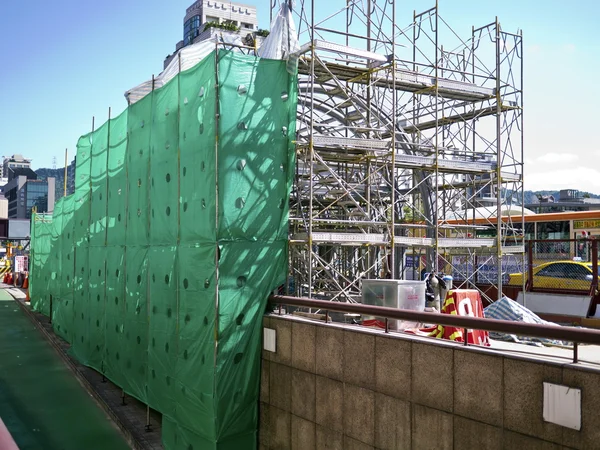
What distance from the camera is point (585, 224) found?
26.1 meters

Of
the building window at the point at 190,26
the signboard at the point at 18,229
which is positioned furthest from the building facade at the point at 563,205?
the signboard at the point at 18,229

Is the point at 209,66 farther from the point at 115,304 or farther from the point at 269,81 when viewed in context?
the point at 115,304

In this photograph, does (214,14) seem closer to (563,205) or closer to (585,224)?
(563,205)

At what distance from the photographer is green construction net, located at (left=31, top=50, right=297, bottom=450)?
27.8 ft

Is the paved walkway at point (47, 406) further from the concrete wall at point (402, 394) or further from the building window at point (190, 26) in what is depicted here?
the building window at point (190, 26)

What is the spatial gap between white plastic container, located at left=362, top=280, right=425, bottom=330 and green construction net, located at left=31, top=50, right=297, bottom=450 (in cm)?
139

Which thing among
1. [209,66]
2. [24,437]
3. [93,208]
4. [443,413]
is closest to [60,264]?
[93,208]

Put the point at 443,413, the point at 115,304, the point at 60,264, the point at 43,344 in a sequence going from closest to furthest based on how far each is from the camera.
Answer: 1. the point at 443,413
2. the point at 115,304
3. the point at 43,344
4. the point at 60,264

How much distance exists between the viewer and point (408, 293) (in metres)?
8.45

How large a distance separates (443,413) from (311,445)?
7.67ft

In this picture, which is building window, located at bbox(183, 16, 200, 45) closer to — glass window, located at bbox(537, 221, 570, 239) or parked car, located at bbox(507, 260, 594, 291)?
glass window, located at bbox(537, 221, 570, 239)

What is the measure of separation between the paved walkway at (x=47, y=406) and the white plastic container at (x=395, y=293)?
5.21 m

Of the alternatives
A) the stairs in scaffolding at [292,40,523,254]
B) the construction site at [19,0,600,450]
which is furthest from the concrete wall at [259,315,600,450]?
the stairs in scaffolding at [292,40,523,254]

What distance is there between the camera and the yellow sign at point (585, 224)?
25828 mm
